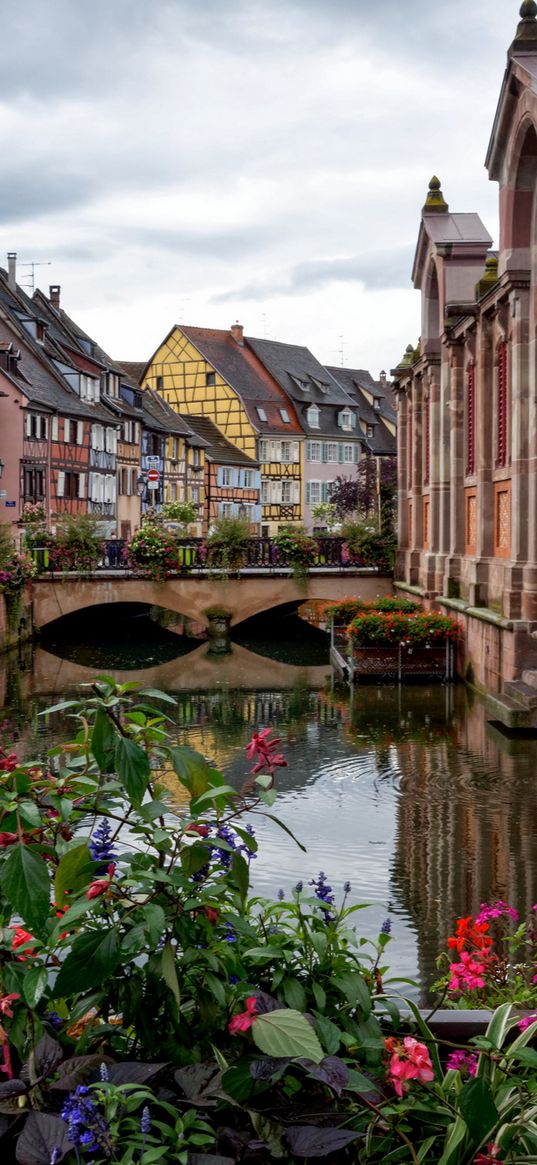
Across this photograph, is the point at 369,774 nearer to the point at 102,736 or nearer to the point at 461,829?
the point at 461,829

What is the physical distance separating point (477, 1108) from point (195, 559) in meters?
33.8

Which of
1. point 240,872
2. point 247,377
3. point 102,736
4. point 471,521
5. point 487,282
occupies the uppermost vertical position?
point 247,377

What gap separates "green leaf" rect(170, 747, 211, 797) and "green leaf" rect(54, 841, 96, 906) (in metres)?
0.33

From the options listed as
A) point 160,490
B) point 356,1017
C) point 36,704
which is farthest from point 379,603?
point 160,490

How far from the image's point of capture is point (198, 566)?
120 feet

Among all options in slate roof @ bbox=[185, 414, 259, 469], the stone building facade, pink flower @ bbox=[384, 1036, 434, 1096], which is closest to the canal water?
pink flower @ bbox=[384, 1036, 434, 1096]

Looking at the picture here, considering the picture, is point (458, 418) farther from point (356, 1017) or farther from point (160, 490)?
point (160, 490)

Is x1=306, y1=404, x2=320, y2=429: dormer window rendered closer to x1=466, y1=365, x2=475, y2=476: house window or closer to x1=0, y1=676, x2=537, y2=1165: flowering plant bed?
x1=466, y1=365, x2=475, y2=476: house window

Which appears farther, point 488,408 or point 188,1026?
point 488,408

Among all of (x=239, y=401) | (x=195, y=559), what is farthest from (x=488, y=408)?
(x=239, y=401)

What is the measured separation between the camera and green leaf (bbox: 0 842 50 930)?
10.3 ft

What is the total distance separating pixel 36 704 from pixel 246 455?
169 ft

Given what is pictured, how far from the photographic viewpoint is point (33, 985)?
326 centimetres

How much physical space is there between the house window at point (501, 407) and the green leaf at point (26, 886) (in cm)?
1984
